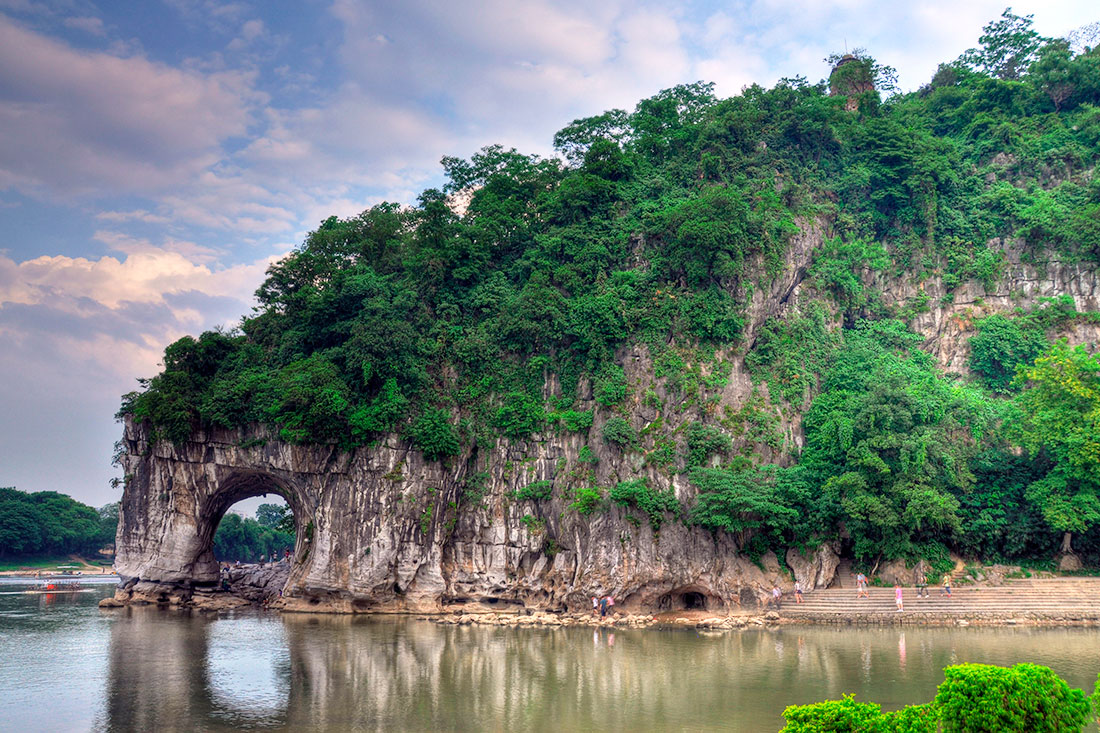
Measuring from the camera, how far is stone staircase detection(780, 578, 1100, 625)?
26422 mm

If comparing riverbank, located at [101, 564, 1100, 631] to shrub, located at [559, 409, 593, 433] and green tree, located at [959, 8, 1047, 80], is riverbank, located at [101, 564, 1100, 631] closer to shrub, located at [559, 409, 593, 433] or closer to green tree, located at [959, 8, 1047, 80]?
shrub, located at [559, 409, 593, 433]

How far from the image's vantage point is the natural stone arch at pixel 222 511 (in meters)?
35.8

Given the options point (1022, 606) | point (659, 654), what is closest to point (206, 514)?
point (659, 654)

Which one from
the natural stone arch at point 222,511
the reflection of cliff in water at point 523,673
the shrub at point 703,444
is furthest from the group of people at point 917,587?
the natural stone arch at point 222,511

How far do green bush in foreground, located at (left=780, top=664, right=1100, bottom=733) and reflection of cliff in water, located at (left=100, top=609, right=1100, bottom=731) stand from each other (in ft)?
18.5

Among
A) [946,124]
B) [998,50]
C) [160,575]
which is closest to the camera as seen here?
[160,575]

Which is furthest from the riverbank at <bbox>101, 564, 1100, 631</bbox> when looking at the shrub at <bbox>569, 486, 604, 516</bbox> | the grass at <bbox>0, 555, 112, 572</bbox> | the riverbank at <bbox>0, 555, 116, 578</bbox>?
the grass at <bbox>0, 555, 112, 572</bbox>

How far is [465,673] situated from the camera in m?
19.4

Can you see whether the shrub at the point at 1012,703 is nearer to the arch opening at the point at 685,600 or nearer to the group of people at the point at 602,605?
the group of people at the point at 602,605

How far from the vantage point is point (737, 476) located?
29969 millimetres

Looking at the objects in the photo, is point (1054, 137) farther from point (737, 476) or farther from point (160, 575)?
point (160, 575)

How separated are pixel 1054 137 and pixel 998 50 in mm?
10411

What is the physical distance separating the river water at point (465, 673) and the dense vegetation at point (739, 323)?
6548 millimetres

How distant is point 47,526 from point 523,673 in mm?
62689
